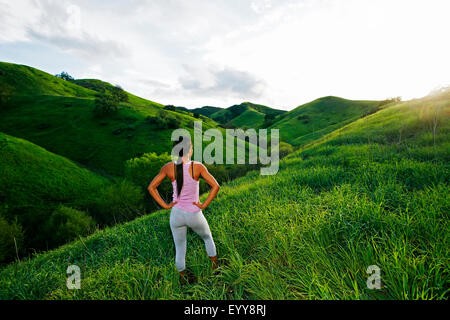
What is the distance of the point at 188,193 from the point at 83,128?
71358mm

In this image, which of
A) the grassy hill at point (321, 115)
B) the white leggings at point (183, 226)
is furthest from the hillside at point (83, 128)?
the white leggings at point (183, 226)

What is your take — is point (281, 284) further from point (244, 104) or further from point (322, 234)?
point (244, 104)

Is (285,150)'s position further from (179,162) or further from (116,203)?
(179,162)

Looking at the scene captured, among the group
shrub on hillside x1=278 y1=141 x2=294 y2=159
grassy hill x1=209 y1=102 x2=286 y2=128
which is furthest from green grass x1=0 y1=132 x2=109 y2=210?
grassy hill x1=209 y1=102 x2=286 y2=128

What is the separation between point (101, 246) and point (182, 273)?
507 cm

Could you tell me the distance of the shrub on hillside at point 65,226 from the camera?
18753 mm

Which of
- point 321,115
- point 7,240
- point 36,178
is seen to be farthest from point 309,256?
point 321,115

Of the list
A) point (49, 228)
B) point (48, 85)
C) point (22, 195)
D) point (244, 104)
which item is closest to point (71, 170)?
point (22, 195)

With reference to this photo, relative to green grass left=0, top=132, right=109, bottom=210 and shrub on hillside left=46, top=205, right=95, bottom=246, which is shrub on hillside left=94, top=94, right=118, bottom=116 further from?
shrub on hillside left=46, top=205, right=95, bottom=246

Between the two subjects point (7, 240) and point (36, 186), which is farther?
point (36, 186)

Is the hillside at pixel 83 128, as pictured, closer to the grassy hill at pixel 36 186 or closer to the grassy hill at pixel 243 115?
the grassy hill at pixel 36 186

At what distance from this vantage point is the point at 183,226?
289 centimetres

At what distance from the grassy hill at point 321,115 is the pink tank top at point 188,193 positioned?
7054 cm
